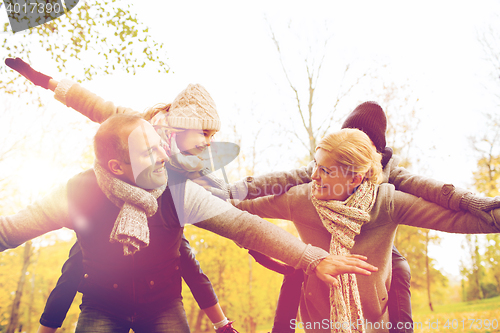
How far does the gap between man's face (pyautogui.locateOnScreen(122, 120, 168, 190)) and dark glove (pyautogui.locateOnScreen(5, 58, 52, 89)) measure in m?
1.41

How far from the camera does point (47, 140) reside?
1204 cm

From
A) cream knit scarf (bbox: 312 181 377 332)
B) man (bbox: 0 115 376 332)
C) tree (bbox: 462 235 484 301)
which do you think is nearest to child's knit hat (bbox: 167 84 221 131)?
man (bbox: 0 115 376 332)

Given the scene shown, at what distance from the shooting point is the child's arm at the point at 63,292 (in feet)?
8.04

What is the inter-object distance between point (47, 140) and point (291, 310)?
12.9 metres

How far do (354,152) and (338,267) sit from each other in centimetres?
88

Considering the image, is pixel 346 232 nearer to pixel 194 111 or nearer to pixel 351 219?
pixel 351 219

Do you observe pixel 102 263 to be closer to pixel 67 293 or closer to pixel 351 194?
pixel 67 293

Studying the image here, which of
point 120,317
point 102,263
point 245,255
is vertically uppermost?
point 102,263

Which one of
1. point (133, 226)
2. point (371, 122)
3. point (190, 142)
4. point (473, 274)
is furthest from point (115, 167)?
point (473, 274)

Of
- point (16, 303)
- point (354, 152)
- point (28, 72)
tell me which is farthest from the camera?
point (16, 303)

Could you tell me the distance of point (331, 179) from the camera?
7.80 feet

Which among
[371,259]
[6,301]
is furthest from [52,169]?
[371,259]

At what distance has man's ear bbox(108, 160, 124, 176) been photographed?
1.92 metres

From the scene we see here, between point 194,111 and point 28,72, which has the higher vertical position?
point 28,72
